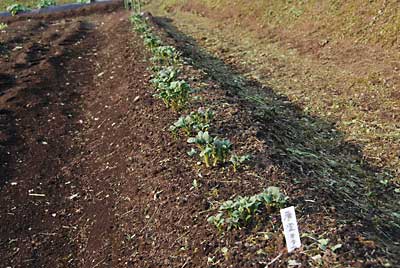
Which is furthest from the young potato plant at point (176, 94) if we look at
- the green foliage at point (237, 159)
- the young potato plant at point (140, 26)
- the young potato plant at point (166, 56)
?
the young potato plant at point (140, 26)

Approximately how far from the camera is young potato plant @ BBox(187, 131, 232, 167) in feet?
11.2

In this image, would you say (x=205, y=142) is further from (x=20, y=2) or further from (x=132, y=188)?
(x=20, y=2)

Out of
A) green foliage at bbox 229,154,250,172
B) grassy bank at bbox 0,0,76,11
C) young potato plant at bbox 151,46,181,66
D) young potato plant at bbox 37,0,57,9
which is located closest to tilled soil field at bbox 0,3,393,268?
green foliage at bbox 229,154,250,172

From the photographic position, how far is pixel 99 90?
6.34 meters

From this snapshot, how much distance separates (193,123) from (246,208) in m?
1.44

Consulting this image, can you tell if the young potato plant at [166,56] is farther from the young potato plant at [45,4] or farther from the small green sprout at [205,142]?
the young potato plant at [45,4]

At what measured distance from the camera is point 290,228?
2.41 meters

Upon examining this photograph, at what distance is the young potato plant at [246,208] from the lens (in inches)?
110

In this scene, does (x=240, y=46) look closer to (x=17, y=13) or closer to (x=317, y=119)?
(x=317, y=119)

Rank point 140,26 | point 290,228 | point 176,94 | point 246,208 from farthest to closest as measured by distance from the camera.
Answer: point 140,26, point 176,94, point 246,208, point 290,228

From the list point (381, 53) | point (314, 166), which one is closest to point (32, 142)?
point (314, 166)

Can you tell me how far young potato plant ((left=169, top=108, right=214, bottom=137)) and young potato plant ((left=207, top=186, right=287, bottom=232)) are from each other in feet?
3.50

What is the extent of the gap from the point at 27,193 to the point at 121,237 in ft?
4.10

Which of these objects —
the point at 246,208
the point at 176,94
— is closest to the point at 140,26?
the point at 176,94
